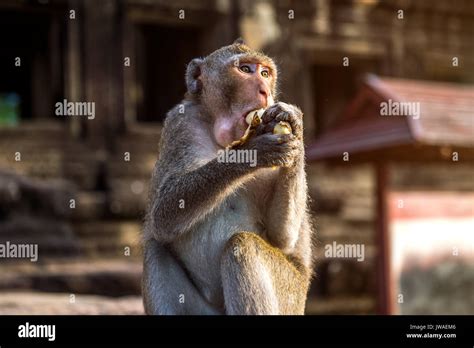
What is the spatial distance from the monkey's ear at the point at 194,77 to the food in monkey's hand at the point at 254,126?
54 centimetres

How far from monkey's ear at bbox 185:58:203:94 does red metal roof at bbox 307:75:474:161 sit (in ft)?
14.5

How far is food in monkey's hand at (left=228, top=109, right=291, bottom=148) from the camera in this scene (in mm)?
4754

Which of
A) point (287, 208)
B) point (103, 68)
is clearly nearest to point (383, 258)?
point (287, 208)

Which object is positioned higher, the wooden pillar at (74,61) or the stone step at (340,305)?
the wooden pillar at (74,61)

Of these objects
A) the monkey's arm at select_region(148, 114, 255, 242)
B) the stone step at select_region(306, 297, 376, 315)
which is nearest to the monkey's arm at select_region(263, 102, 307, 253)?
the monkey's arm at select_region(148, 114, 255, 242)

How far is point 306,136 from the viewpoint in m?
15.8

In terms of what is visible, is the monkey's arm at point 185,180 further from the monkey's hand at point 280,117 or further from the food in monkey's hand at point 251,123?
the monkey's hand at point 280,117

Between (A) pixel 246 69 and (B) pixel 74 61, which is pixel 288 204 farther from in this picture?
(B) pixel 74 61

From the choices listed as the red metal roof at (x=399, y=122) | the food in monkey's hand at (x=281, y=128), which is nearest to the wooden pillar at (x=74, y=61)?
the red metal roof at (x=399, y=122)

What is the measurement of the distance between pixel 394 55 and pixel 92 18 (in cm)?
604

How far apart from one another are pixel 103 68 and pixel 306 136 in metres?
3.78

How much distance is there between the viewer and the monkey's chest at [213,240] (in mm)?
5184

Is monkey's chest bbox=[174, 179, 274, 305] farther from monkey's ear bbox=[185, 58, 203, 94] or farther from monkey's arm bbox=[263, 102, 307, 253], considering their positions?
monkey's ear bbox=[185, 58, 203, 94]
